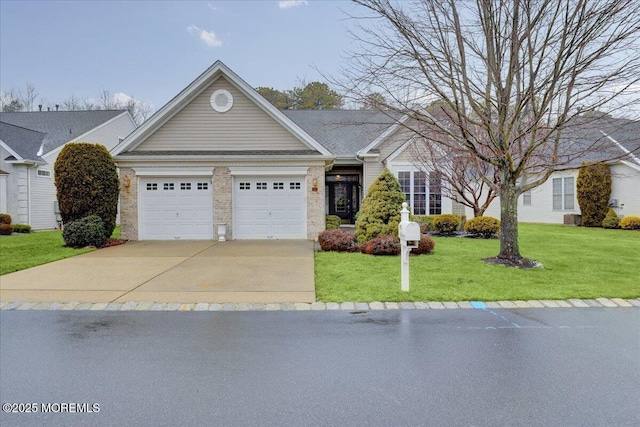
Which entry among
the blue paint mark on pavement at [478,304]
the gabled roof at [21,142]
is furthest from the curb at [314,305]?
the gabled roof at [21,142]

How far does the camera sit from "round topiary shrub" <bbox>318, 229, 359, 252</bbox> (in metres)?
11.2

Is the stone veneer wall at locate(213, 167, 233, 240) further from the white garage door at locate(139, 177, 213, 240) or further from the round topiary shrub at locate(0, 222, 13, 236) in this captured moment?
the round topiary shrub at locate(0, 222, 13, 236)

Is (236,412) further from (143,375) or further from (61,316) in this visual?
(61,316)

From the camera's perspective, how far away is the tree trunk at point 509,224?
9.07 metres

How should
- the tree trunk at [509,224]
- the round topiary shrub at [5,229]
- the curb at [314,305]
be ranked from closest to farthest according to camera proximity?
the curb at [314,305] < the tree trunk at [509,224] < the round topiary shrub at [5,229]

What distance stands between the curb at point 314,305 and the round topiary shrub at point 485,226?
8.84 metres

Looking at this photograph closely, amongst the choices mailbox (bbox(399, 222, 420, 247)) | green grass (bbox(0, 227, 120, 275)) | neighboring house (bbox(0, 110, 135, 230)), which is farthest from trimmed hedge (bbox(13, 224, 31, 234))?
mailbox (bbox(399, 222, 420, 247))

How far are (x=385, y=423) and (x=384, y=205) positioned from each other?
868 centimetres

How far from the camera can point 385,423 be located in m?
2.79

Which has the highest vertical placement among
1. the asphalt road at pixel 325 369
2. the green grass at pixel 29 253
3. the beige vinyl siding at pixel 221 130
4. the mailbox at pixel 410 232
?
the beige vinyl siding at pixel 221 130

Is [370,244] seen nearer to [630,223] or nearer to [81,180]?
[81,180]

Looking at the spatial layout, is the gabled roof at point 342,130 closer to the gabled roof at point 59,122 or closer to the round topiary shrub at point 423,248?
the round topiary shrub at point 423,248

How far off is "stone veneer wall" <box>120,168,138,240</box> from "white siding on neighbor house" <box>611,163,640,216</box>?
20.9 m

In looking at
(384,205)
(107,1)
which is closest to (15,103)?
(107,1)
